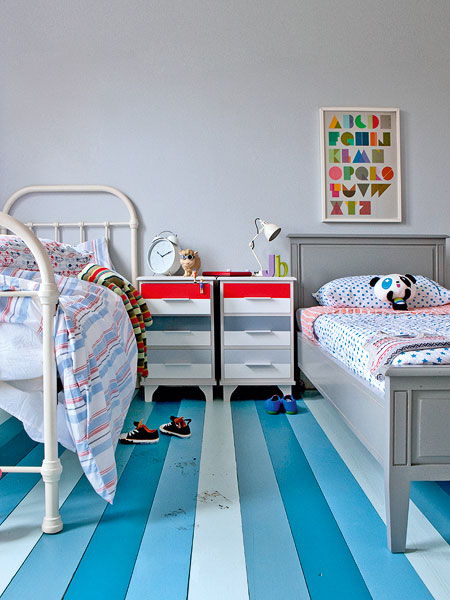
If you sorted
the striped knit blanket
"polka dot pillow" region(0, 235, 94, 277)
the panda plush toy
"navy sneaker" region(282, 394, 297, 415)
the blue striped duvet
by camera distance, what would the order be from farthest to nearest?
the panda plush toy → "navy sneaker" region(282, 394, 297, 415) → the striped knit blanket → "polka dot pillow" region(0, 235, 94, 277) → the blue striped duvet

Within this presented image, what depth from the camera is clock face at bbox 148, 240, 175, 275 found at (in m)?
2.95

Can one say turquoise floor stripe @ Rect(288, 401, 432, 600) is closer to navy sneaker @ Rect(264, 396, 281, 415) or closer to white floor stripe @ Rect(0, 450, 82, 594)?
navy sneaker @ Rect(264, 396, 281, 415)

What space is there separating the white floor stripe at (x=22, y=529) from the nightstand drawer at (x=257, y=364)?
1.24 m

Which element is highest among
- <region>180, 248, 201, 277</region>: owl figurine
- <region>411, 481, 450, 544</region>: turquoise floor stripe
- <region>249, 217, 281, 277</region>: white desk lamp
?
<region>249, 217, 281, 277</region>: white desk lamp

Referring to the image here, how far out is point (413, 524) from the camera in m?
1.35

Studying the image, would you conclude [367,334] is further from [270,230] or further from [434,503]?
[270,230]

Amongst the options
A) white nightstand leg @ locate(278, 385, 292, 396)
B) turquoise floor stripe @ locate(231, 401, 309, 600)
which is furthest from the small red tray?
turquoise floor stripe @ locate(231, 401, 309, 600)

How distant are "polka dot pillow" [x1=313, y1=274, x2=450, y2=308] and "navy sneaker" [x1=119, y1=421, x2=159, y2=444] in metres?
1.34

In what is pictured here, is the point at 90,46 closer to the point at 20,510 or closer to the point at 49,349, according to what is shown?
the point at 49,349

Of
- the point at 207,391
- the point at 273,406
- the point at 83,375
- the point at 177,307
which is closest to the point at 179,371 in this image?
the point at 207,391

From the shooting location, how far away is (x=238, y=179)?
317 centimetres

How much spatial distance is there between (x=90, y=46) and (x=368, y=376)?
2.78 meters

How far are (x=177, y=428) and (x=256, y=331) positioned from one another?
0.83 metres

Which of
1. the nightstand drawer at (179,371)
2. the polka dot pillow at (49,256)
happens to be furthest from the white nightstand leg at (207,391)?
the polka dot pillow at (49,256)
